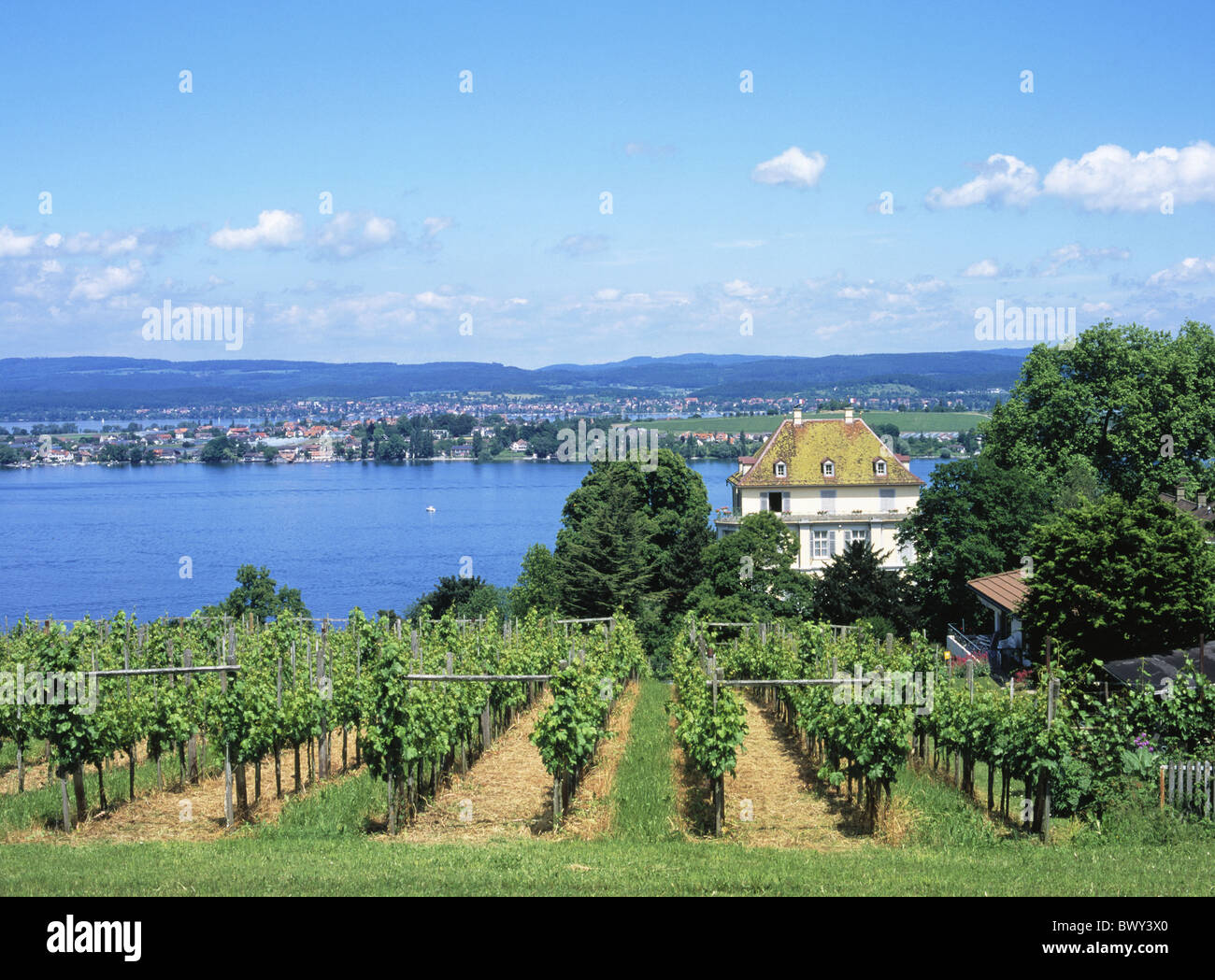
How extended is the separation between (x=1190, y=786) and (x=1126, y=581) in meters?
14.7

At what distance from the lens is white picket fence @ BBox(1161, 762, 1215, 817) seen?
15898 millimetres

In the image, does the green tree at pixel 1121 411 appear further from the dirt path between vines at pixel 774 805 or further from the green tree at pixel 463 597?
the dirt path between vines at pixel 774 805

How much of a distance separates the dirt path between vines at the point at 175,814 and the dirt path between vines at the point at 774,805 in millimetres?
6178

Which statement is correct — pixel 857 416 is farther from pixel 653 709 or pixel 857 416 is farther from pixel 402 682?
pixel 402 682

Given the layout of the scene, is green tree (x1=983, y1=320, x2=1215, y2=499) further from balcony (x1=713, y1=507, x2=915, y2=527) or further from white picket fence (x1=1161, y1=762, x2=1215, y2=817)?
white picket fence (x1=1161, y1=762, x2=1215, y2=817)

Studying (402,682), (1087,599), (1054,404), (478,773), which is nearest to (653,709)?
(478,773)

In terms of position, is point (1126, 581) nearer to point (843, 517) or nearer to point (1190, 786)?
point (1190, 786)

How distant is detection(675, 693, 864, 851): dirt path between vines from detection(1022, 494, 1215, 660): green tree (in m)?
11.0

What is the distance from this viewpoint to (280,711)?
18062 mm

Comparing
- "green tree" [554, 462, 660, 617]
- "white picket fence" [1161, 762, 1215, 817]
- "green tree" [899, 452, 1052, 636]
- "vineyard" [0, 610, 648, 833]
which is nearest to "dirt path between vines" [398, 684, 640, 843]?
"vineyard" [0, 610, 648, 833]

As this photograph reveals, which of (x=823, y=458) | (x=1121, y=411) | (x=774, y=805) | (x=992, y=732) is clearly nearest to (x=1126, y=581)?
(x=992, y=732)

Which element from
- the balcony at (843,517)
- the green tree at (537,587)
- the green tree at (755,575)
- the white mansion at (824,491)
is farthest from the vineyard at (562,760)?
the white mansion at (824,491)

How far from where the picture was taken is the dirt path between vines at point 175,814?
1636 centimetres

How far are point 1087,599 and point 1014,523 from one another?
48.9 feet
